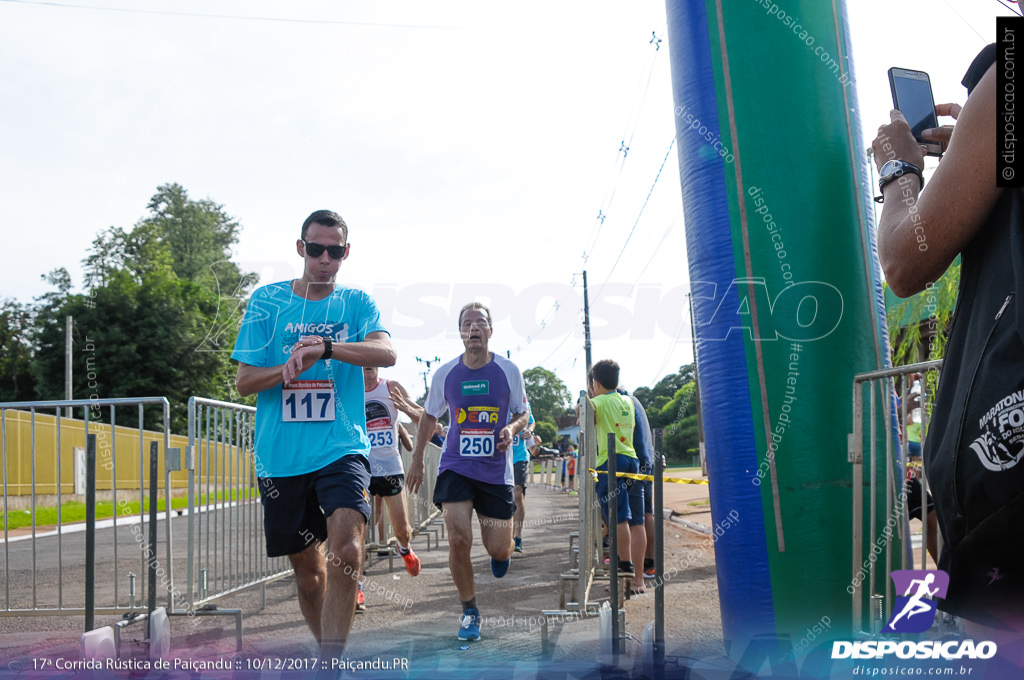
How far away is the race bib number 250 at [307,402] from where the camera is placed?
4.21 m

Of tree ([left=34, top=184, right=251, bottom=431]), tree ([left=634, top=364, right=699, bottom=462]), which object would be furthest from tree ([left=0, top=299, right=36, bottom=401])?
tree ([left=634, top=364, right=699, bottom=462])

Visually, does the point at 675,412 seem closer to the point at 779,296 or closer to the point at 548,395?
the point at 548,395

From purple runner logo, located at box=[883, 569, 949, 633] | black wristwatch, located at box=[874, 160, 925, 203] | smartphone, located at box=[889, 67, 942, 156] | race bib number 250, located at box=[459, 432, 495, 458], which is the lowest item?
purple runner logo, located at box=[883, 569, 949, 633]

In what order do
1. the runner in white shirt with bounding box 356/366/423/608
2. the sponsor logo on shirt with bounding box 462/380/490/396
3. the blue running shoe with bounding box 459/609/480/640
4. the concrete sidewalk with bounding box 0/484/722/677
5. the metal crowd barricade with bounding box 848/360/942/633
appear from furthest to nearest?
1. the runner in white shirt with bounding box 356/366/423/608
2. the sponsor logo on shirt with bounding box 462/380/490/396
3. the blue running shoe with bounding box 459/609/480/640
4. the concrete sidewalk with bounding box 0/484/722/677
5. the metal crowd barricade with bounding box 848/360/942/633

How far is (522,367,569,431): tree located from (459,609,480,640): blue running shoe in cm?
12317

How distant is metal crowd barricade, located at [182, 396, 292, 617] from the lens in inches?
235

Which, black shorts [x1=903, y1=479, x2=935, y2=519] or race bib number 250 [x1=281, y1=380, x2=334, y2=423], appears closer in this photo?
race bib number 250 [x1=281, y1=380, x2=334, y2=423]

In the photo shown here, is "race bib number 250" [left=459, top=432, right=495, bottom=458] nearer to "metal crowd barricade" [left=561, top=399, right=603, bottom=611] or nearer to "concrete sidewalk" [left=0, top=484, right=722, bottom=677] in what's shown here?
"metal crowd barricade" [left=561, top=399, right=603, bottom=611]

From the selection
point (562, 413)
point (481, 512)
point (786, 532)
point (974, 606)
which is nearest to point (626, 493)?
point (481, 512)

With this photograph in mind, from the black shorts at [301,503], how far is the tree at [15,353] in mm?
50613

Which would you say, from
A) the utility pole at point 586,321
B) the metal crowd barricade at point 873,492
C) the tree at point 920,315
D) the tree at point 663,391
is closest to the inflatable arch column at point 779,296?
the metal crowd barricade at point 873,492

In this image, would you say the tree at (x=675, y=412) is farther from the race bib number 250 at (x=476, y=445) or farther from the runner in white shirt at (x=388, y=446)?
the race bib number 250 at (x=476, y=445)

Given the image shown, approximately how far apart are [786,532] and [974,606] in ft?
10.9

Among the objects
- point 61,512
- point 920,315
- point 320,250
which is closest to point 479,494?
point 320,250
